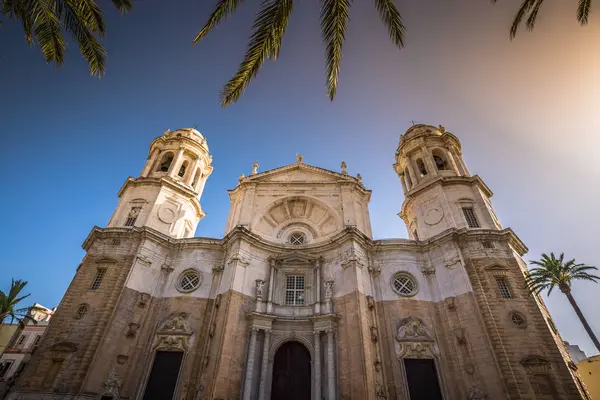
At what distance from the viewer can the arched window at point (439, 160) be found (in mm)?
29408

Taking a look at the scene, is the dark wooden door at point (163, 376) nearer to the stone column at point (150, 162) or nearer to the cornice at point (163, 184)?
the cornice at point (163, 184)

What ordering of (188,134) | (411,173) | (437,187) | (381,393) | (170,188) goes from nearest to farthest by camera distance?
(381,393) → (437,187) → (170,188) → (411,173) → (188,134)

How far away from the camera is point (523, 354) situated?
16.8 meters

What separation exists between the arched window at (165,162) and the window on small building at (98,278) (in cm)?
1152

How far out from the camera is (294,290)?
23.0m

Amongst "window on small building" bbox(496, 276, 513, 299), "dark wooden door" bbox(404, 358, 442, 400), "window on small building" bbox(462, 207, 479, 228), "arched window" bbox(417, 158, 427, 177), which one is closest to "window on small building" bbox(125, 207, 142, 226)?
"dark wooden door" bbox(404, 358, 442, 400)

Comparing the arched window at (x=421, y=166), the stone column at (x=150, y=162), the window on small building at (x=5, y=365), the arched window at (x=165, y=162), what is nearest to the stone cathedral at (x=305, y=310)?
the stone column at (x=150, y=162)

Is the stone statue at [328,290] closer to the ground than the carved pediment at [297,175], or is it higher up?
closer to the ground

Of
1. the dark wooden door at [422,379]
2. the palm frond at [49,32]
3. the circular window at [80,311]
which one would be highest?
the palm frond at [49,32]

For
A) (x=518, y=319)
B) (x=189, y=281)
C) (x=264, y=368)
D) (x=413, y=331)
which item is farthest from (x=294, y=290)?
(x=518, y=319)

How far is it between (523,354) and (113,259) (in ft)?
85.1

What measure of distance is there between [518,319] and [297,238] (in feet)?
53.0

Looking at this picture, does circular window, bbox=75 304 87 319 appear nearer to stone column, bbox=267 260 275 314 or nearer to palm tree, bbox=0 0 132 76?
stone column, bbox=267 260 275 314

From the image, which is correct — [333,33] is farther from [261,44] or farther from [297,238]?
[297,238]
